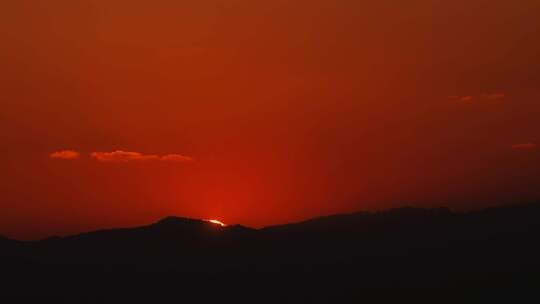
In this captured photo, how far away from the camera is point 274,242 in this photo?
548 feet

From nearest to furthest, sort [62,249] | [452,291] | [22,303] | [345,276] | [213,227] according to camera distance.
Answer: [452,291] < [22,303] < [345,276] < [62,249] < [213,227]

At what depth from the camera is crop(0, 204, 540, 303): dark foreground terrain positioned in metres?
125

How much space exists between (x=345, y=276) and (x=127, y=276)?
41148 mm

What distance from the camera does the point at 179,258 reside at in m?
158

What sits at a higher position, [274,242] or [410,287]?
[274,242]

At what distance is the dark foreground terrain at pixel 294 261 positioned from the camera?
411 feet

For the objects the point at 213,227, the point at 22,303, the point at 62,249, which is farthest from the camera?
the point at 213,227

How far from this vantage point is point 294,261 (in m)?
150

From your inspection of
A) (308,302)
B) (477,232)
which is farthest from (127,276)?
(477,232)

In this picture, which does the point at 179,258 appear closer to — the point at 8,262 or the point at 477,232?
Result: the point at 8,262

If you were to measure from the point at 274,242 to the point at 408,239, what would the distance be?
29317mm

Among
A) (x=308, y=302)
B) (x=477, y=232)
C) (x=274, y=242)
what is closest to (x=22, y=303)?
(x=308, y=302)

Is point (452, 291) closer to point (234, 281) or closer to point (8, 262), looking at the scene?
point (234, 281)

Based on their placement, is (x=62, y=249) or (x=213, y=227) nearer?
(x=62, y=249)
